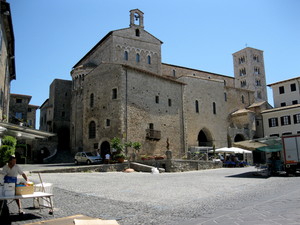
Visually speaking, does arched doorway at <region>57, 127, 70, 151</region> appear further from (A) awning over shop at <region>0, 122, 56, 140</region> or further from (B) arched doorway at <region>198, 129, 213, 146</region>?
(A) awning over shop at <region>0, 122, 56, 140</region>

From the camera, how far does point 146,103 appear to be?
1179 inches

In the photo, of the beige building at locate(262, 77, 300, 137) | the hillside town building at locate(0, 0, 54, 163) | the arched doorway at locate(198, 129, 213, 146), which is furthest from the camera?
the arched doorway at locate(198, 129, 213, 146)

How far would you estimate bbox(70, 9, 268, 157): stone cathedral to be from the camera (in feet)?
94.9

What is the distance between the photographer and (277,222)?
5.35 m

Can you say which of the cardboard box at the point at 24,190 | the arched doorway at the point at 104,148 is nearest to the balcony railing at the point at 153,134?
the arched doorway at the point at 104,148

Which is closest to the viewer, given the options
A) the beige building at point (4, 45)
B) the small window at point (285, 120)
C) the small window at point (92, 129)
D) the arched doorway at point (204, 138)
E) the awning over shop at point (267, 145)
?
the beige building at point (4, 45)

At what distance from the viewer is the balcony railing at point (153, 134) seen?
95.6 feet

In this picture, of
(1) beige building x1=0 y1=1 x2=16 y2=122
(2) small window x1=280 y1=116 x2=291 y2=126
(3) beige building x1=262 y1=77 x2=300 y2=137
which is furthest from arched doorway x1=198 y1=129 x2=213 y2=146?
(1) beige building x1=0 y1=1 x2=16 y2=122

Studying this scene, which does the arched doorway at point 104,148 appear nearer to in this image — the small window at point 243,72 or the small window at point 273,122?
the small window at point 273,122

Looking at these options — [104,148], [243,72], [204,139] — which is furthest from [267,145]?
[243,72]

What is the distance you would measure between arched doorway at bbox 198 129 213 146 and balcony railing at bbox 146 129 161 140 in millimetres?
9502

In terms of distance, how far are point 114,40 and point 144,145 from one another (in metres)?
14.4

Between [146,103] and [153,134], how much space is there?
11.2ft

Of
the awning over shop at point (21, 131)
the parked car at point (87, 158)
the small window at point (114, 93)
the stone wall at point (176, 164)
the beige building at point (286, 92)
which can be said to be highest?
the beige building at point (286, 92)
